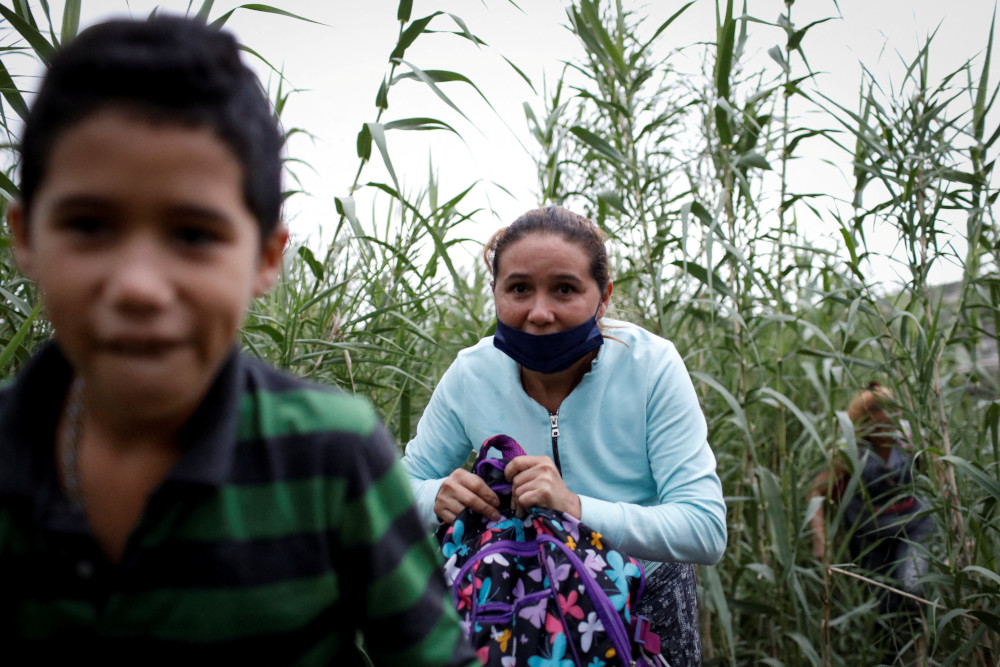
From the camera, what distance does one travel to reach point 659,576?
1.72m

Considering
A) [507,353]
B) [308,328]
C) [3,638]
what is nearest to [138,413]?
[3,638]

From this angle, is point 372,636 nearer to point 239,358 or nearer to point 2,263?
point 239,358

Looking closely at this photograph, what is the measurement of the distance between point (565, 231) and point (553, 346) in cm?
29

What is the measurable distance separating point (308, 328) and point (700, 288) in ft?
4.49

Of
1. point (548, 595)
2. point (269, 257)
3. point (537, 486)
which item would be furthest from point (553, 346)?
point (269, 257)

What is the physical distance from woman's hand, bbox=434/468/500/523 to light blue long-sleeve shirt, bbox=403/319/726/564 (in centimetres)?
13

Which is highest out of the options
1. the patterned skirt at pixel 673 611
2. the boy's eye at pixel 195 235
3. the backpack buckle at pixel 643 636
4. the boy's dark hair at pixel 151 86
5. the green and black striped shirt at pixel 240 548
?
the boy's dark hair at pixel 151 86

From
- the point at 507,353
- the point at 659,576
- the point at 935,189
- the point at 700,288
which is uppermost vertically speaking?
the point at 935,189

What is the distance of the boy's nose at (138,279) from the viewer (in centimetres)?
59

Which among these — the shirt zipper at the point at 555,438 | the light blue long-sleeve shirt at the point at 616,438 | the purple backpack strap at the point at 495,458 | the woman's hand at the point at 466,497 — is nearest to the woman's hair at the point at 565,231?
the light blue long-sleeve shirt at the point at 616,438

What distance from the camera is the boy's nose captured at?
587 mm

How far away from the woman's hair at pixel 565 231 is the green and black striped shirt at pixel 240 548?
1.16m

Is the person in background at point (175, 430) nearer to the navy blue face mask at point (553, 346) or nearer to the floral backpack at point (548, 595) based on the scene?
the floral backpack at point (548, 595)

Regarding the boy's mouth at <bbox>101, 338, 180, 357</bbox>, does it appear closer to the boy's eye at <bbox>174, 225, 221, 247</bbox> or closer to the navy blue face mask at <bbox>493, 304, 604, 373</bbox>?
the boy's eye at <bbox>174, 225, 221, 247</bbox>
